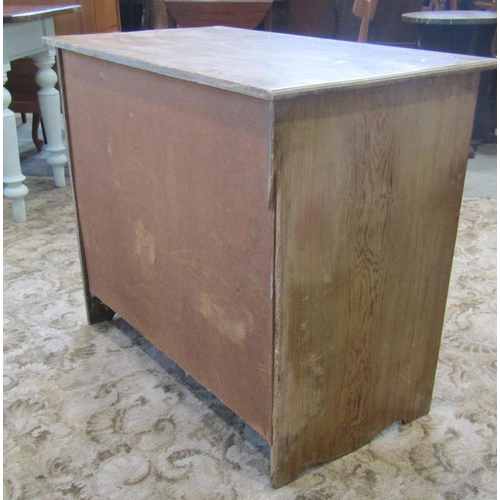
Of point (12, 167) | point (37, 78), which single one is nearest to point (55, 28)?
point (37, 78)

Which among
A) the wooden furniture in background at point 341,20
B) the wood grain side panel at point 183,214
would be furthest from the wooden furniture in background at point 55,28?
the wood grain side panel at point 183,214

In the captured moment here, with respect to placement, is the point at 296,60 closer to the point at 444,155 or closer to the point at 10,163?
the point at 444,155

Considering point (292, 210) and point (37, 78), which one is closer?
point (292, 210)

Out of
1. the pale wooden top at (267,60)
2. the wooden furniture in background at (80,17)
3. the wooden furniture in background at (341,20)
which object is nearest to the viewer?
the pale wooden top at (267,60)

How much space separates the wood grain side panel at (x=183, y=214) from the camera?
3.56 feet

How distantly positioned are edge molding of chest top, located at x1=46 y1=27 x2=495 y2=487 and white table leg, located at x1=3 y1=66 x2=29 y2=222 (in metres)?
0.96

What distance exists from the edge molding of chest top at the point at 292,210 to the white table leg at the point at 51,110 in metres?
1.31

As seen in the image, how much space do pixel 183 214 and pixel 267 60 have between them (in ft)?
1.13

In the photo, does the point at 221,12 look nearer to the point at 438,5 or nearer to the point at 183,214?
the point at 438,5

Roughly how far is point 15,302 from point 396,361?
121cm

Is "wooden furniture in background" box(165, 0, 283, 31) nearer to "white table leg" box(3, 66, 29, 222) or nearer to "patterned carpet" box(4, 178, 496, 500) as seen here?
"white table leg" box(3, 66, 29, 222)

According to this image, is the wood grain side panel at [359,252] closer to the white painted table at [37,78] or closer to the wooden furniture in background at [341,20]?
the white painted table at [37,78]

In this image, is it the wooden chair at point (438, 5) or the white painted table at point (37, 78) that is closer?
the white painted table at point (37, 78)

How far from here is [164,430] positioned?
140cm
